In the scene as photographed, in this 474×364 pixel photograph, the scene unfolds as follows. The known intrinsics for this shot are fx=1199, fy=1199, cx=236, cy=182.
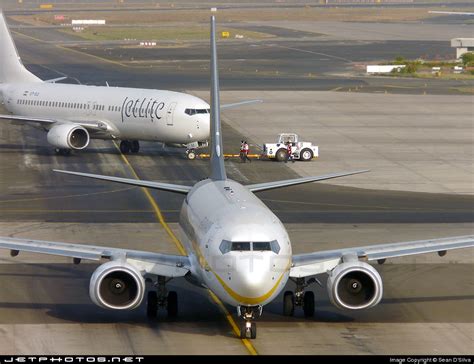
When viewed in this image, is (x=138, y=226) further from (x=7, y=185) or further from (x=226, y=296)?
(x=226, y=296)

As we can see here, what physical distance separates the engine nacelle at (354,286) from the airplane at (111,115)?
133ft

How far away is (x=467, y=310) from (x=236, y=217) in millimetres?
8479

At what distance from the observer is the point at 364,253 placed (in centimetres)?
3325

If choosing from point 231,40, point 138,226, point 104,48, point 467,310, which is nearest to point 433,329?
point 467,310

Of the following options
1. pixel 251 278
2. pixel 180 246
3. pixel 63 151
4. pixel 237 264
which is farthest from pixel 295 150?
Answer: pixel 251 278

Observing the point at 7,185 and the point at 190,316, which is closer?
the point at 190,316

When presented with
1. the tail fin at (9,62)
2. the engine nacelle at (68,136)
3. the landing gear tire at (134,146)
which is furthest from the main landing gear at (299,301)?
the tail fin at (9,62)

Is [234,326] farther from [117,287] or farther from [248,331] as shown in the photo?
[117,287]

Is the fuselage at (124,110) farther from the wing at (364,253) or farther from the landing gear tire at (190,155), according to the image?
the wing at (364,253)

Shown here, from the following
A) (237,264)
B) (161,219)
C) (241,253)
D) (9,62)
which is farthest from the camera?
(9,62)

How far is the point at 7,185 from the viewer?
6194 centimetres

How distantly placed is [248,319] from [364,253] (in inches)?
177

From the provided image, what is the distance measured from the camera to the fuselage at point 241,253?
1150 inches

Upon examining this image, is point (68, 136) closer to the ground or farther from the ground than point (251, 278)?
closer to the ground
